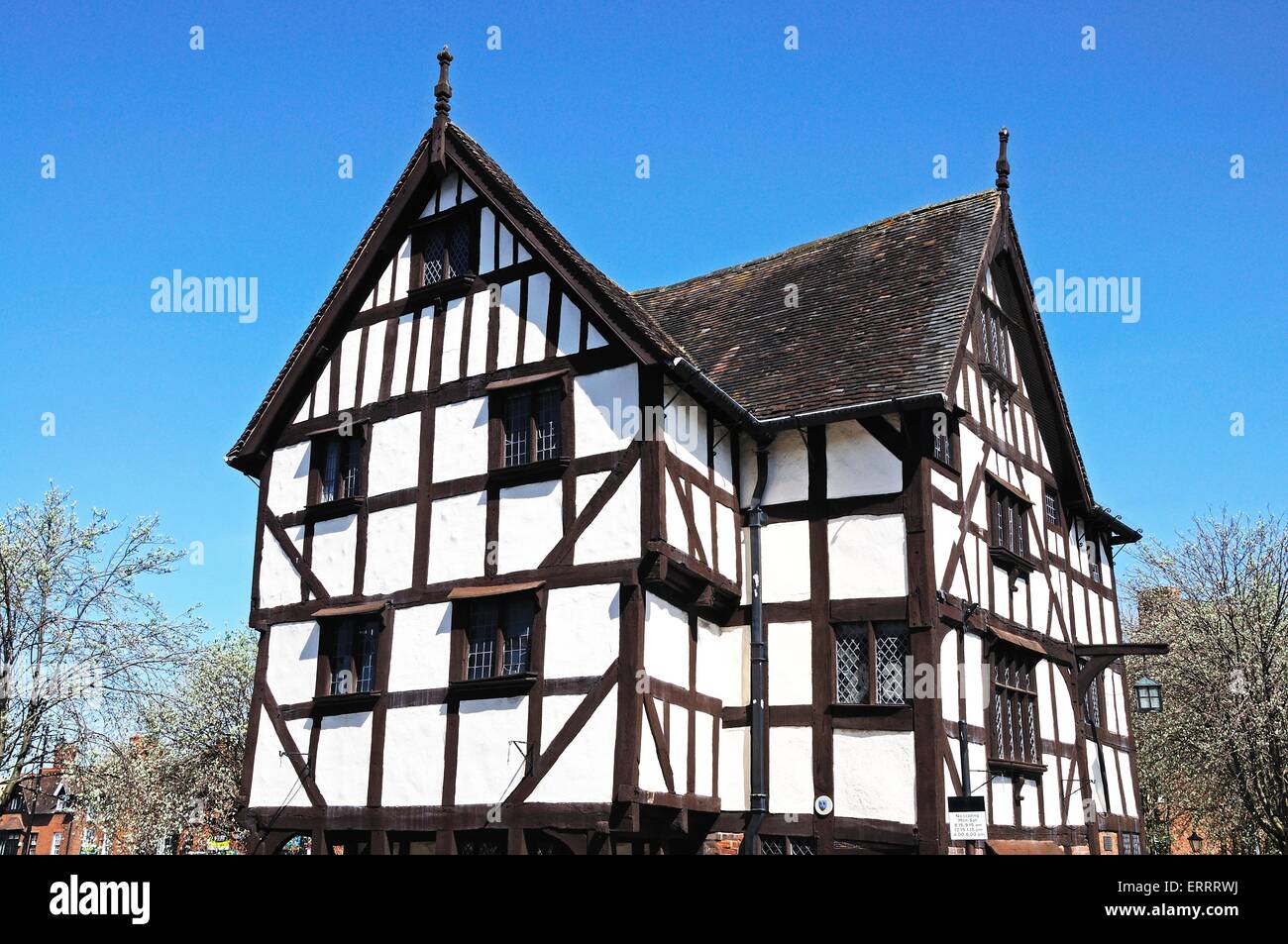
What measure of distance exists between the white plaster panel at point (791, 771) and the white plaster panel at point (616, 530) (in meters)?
3.38

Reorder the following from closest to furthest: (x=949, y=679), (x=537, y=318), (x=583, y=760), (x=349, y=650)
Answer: (x=583, y=760) < (x=949, y=679) < (x=537, y=318) < (x=349, y=650)

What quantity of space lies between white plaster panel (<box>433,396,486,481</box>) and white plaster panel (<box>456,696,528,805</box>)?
329cm

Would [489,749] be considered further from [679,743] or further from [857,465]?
[857,465]

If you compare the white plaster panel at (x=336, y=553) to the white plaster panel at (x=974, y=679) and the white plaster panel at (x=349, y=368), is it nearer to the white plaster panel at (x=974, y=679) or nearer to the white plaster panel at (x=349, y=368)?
the white plaster panel at (x=349, y=368)

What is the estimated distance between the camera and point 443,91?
18000 millimetres

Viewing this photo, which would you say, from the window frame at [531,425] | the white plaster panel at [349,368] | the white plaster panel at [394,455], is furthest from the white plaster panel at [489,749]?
the white plaster panel at [349,368]

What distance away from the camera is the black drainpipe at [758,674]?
49.8 feet

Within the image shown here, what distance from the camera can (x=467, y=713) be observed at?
1515 cm

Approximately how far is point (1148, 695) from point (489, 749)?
1226 cm

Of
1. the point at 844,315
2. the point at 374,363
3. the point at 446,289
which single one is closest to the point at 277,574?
the point at 374,363

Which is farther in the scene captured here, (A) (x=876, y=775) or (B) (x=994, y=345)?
(B) (x=994, y=345)
